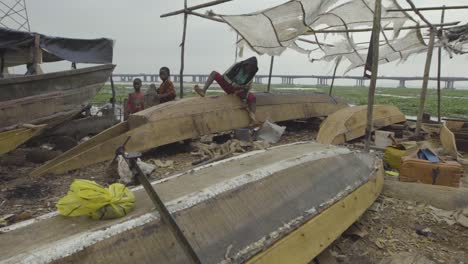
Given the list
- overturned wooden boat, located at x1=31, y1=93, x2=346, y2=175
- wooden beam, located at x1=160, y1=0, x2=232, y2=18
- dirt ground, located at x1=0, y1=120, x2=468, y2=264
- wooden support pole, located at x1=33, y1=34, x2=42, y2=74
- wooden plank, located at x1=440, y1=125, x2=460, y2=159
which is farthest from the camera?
wooden support pole, located at x1=33, y1=34, x2=42, y2=74

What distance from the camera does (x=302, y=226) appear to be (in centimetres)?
309

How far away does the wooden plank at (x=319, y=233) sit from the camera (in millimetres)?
2764

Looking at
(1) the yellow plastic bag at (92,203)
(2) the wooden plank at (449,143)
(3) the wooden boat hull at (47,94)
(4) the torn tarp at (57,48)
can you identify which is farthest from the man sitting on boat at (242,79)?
(1) the yellow plastic bag at (92,203)

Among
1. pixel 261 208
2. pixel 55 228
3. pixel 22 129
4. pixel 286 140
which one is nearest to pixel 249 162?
pixel 261 208

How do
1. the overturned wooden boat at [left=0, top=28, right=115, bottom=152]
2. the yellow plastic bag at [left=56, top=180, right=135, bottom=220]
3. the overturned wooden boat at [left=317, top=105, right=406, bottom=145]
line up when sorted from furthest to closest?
the overturned wooden boat at [left=317, top=105, right=406, bottom=145], the overturned wooden boat at [left=0, top=28, right=115, bottom=152], the yellow plastic bag at [left=56, top=180, right=135, bottom=220]

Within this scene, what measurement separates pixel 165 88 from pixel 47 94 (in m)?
2.74

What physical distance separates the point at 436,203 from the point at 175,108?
14.8 feet

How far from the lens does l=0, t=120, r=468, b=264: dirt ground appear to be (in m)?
3.51

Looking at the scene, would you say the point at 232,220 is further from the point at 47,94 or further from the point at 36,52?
the point at 36,52

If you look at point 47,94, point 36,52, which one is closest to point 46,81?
point 47,94

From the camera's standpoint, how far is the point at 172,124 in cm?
650

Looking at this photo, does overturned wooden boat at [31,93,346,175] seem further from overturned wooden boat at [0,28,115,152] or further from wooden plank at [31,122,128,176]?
overturned wooden boat at [0,28,115,152]

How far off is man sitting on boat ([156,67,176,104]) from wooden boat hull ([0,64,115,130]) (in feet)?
6.36

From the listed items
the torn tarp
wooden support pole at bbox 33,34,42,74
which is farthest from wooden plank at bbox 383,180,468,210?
wooden support pole at bbox 33,34,42,74
